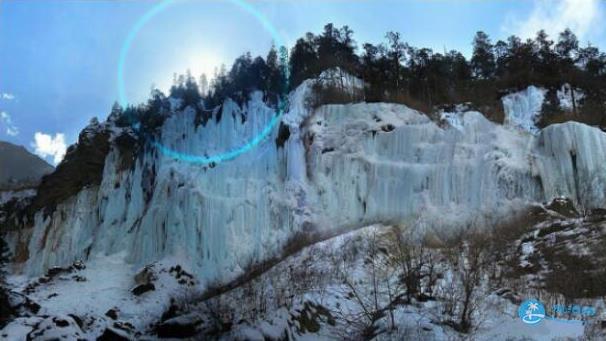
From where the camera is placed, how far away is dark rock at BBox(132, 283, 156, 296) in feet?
129

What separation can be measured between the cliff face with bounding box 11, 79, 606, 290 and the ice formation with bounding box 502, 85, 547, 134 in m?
4.61

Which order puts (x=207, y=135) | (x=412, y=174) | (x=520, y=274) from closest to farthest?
(x=520, y=274)
(x=412, y=174)
(x=207, y=135)

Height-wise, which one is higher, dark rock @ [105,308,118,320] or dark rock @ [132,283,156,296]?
dark rock @ [132,283,156,296]

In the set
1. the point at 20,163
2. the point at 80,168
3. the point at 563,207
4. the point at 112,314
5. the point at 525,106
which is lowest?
the point at 112,314

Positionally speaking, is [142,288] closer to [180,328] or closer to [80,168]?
[180,328]

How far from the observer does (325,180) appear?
4172 cm

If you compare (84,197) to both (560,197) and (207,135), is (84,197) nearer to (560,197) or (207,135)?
(207,135)

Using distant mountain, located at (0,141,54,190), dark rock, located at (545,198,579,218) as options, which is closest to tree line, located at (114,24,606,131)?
dark rock, located at (545,198,579,218)

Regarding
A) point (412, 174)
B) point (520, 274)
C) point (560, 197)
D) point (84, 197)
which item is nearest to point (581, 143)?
point (560, 197)

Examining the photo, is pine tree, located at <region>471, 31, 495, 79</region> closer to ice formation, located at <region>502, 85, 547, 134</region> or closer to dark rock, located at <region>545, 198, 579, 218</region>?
ice formation, located at <region>502, 85, 547, 134</region>

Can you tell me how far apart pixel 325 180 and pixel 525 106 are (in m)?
15.1

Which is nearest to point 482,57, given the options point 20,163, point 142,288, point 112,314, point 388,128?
point 388,128

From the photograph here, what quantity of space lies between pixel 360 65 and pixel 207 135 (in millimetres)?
12795

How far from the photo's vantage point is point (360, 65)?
51656 millimetres
